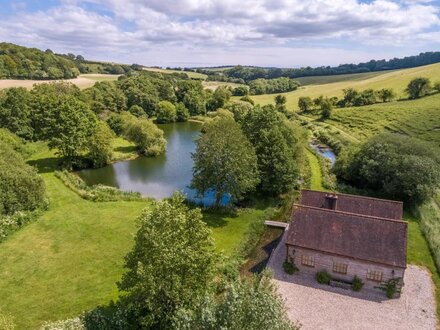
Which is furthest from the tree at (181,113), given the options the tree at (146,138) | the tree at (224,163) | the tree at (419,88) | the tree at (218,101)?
the tree at (419,88)

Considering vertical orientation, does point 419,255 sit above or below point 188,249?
below

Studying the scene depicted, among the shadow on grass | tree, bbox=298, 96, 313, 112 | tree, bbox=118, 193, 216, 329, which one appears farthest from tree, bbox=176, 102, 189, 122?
tree, bbox=118, 193, 216, 329

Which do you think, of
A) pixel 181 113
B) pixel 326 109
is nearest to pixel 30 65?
pixel 181 113

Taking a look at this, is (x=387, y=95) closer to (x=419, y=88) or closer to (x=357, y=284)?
(x=419, y=88)

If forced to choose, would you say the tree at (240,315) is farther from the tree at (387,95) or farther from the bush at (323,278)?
the tree at (387,95)

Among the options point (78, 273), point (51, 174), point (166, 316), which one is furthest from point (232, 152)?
point (51, 174)

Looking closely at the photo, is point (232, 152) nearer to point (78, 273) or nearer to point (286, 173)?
point (286, 173)
